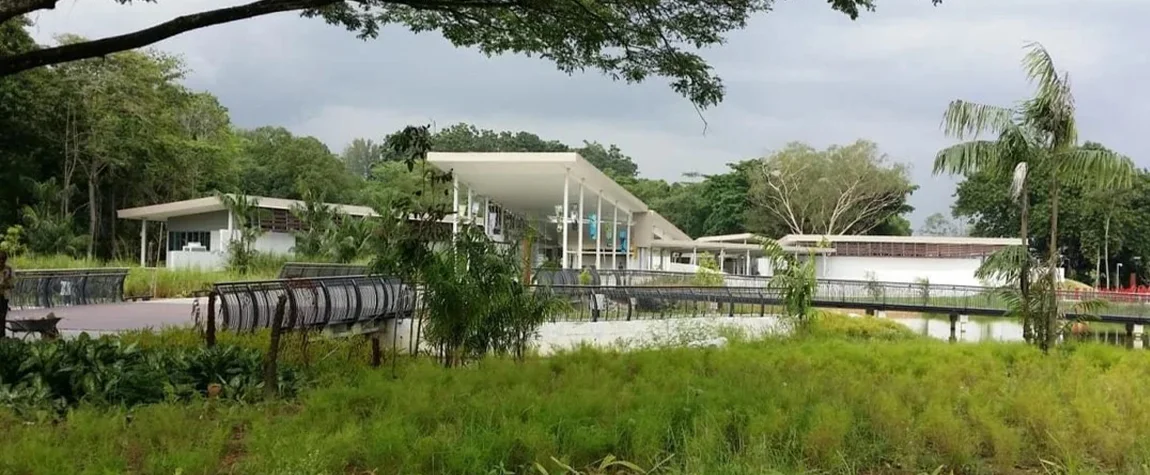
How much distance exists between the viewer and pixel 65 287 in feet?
50.7

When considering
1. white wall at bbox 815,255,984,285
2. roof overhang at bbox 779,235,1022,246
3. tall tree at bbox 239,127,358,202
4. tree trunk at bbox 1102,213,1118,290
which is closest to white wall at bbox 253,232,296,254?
tall tree at bbox 239,127,358,202

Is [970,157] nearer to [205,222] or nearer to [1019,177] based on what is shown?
[1019,177]

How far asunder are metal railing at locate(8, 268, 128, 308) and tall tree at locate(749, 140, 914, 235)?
137ft

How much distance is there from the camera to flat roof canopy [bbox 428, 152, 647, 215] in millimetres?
24062

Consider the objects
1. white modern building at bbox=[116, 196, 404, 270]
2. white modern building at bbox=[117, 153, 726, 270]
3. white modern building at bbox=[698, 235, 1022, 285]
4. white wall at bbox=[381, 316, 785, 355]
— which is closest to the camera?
white wall at bbox=[381, 316, 785, 355]

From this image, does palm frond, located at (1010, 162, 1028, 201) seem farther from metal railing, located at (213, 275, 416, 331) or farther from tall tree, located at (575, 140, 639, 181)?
tall tree, located at (575, 140, 639, 181)

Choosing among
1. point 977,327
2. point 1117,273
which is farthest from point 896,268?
point 977,327

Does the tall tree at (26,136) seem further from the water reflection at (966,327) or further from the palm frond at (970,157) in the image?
the water reflection at (966,327)

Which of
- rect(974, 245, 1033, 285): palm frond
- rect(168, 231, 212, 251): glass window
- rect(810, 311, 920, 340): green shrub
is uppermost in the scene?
rect(168, 231, 212, 251): glass window

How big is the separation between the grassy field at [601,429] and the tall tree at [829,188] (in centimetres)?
4495

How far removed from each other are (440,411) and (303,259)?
23432 millimetres

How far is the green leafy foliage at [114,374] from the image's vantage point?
5.52 metres

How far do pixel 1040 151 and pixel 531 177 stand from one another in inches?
695

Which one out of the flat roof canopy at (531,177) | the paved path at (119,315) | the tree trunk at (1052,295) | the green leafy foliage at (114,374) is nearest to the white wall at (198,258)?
the flat roof canopy at (531,177)
